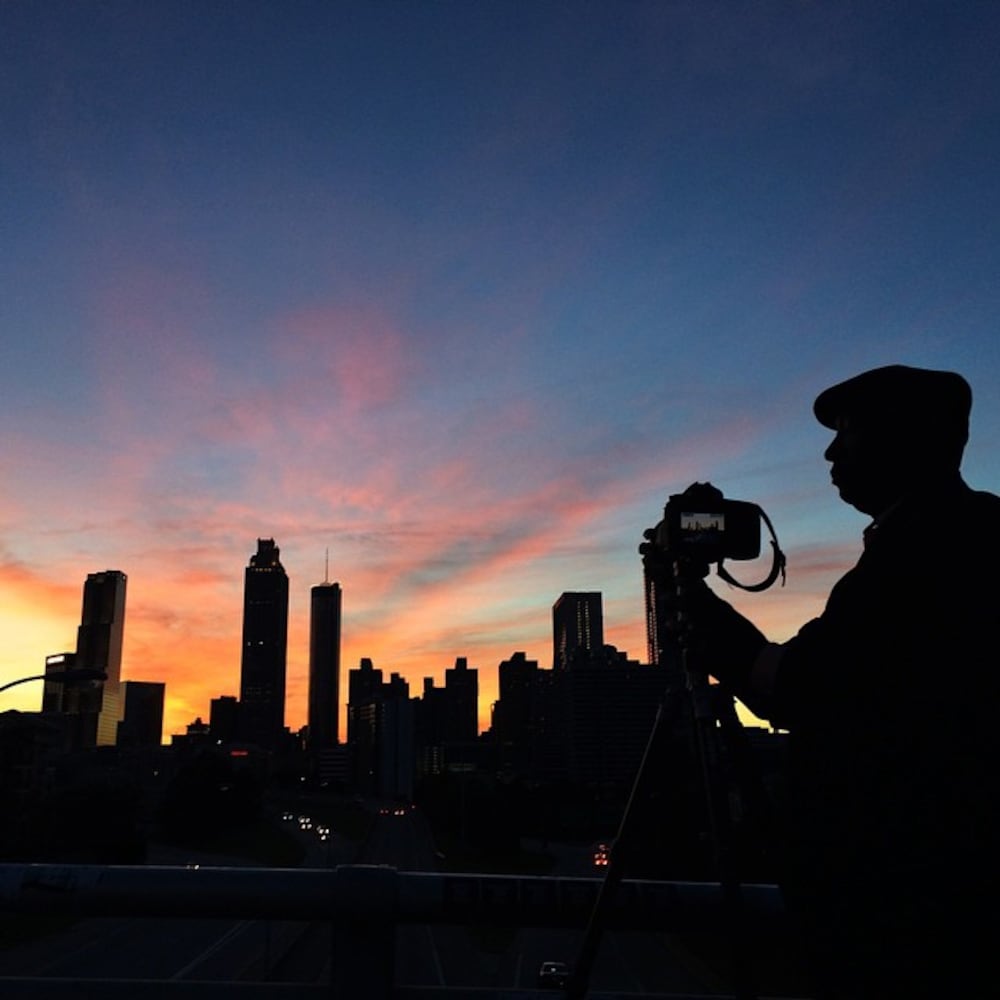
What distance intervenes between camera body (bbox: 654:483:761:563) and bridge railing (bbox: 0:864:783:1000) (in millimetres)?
911

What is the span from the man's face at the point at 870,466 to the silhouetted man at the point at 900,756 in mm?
91

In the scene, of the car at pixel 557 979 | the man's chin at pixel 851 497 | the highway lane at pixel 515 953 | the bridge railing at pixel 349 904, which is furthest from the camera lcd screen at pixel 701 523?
the car at pixel 557 979

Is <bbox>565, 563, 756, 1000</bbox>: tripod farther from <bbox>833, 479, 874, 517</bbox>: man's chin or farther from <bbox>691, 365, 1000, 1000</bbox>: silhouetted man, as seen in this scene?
<bbox>833, 479, 874, 517</bbox>: man's chin

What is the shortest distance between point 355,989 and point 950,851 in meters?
1.48

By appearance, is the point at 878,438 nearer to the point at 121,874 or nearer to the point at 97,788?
the point at 121,874

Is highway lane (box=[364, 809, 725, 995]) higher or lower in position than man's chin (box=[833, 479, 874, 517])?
lower

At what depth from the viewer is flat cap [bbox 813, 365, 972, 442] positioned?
1842 millimetres

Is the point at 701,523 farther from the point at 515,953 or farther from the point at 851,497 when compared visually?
the point at 515,953

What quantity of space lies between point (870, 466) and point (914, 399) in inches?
7.2

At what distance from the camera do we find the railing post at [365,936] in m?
2.07

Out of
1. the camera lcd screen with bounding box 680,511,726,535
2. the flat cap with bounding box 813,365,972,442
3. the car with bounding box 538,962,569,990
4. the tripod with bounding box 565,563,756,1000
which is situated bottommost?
the car with bounding box 538,962,569,990

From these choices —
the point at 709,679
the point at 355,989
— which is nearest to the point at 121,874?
the point at 355,989

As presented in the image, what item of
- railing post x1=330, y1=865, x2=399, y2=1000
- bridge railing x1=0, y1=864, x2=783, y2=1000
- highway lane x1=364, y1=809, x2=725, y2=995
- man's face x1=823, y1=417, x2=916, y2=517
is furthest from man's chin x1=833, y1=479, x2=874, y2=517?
railing post x1=330, y1=865, x2=399, y2=1000

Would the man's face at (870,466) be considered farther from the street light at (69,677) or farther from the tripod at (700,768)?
the street light at (69,677)
